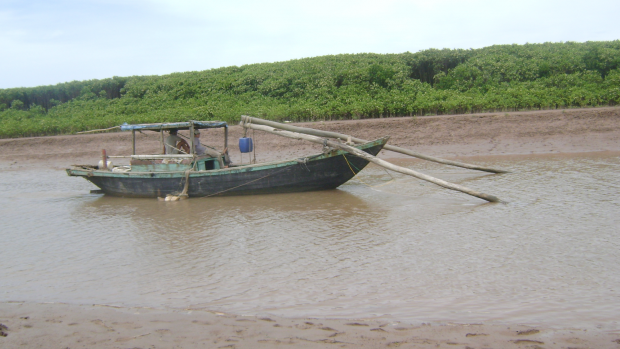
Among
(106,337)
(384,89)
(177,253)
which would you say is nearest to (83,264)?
(177,253)

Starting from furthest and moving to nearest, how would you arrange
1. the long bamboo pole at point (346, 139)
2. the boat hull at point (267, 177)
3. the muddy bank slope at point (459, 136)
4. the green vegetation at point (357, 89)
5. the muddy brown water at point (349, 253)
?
1. the green vegetation at point (357, 89)
2. the muddy bank slope at point (459, 136)
3. the long bamboo pole at point (346, 139)
4. the boat hull at point (267, 177)
5. the muddy brown water at point (349, 253)

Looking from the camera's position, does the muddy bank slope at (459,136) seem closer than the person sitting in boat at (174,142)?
No

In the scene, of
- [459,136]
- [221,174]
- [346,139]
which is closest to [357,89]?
[459,136]

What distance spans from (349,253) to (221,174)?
198 inches

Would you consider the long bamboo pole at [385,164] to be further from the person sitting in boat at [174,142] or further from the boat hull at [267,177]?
the person sitting in boat at [174,142]

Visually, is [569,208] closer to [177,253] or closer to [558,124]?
[177,253]

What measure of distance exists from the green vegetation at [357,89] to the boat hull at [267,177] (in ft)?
29.5

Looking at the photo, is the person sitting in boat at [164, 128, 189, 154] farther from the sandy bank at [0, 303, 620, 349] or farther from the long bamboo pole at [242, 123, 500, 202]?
the sandy bank at [0, 303, 620, 349]

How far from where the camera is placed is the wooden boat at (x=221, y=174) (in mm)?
10188

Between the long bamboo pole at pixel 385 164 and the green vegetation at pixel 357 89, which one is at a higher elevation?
the green vegetation at pixel 357 89

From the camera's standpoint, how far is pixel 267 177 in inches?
407

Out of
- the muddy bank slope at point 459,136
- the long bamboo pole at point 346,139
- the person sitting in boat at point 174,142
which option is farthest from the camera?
the muddy bank slope at point 459,136

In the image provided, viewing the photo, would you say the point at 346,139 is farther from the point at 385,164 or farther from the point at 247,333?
the point at 247,333

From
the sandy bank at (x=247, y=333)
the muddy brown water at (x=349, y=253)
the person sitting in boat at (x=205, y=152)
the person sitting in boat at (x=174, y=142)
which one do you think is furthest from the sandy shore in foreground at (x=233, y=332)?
the person sitting in boat at (x=174, y=142)
